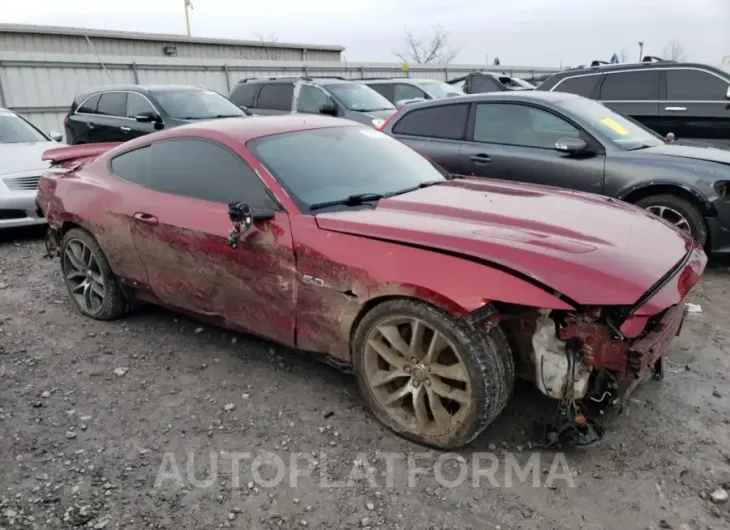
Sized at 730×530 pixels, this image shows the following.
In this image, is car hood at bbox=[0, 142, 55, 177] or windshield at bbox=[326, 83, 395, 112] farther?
windshield at bbox=[326, 83, 395, 112]

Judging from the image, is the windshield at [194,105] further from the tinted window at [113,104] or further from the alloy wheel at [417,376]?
the alloy wheel at [417,376]

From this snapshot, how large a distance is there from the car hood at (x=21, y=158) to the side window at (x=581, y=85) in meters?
6.96

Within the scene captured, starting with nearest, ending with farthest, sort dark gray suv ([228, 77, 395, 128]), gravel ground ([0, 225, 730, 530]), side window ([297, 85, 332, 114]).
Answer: gravel ground ([0, 225, 730, 530]), dark gray suv ([228, 77, 395, 128]), side window ([297, 85, 332, 114])

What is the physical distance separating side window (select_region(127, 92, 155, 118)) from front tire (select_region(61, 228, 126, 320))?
5.21 m

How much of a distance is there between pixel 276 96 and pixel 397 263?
29.8ft

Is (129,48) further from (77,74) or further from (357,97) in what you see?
(357,97)

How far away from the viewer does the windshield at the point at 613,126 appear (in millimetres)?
5672

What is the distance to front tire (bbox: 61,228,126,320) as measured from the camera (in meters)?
4.49

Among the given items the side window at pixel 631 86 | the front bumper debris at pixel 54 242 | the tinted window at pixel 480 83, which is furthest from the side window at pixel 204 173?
the tinted window at pixel 480 83

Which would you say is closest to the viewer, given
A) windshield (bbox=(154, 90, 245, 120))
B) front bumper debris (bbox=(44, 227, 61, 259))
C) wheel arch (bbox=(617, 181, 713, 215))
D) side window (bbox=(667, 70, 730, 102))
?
front bumper debris (bbox=(44, 227, 61, 259))

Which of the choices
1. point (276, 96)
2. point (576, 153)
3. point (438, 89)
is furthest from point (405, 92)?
point (576, 153)

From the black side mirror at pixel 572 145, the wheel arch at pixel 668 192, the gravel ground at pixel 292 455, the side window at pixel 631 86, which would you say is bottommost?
the gravel ground at pixel 292 455

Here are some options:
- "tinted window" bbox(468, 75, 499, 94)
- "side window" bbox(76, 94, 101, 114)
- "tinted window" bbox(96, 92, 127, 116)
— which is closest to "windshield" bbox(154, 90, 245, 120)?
"tinted window" bbox(96, 92, 127, 116)

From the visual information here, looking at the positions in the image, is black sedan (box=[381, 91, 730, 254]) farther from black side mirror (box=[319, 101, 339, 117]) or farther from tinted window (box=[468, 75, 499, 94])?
tinted window (box=[468, 75, 499, 94])
